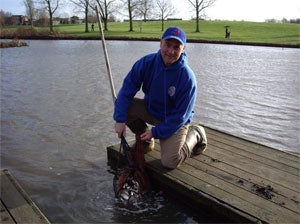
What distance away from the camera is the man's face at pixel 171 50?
4.22 metres

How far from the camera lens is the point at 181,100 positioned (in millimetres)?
4352

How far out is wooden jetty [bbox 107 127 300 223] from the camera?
365cm

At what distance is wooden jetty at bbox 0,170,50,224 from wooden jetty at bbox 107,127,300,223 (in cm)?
157

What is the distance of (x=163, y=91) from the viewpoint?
4.52 metres

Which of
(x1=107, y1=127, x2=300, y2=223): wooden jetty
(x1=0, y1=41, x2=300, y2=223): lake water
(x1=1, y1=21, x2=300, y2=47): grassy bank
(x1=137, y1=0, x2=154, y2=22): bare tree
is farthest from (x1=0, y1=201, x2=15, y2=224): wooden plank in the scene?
(x1=137, y1=0, x2=154, y2=22): bare tree

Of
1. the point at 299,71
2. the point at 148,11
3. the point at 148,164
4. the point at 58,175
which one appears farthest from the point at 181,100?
the point at 148,11

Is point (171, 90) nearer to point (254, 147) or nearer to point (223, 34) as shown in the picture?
point (254, 147)

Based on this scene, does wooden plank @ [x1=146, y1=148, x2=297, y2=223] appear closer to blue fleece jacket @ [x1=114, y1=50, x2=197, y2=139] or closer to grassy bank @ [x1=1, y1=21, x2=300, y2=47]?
blue fleece jacket @ [x1=114, y1=50, x2=197, y2=139]

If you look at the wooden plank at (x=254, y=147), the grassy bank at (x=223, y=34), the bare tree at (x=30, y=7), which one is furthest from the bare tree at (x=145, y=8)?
the wooden plank at (x=254, y=147)

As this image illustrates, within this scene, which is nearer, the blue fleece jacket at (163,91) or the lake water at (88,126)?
the blue fleece jacket at (163,91)

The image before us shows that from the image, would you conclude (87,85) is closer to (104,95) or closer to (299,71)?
(104,95)

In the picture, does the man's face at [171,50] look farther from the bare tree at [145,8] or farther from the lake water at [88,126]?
the bare tree at [145,8]

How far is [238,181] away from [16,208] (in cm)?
244

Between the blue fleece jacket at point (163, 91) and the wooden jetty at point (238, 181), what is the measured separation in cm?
56
